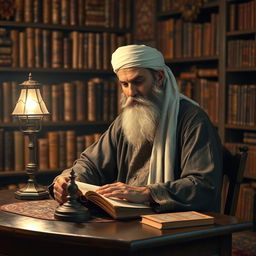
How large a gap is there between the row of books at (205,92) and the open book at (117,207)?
2938mm

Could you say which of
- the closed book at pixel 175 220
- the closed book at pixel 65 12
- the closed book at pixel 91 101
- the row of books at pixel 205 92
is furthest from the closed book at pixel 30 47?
the closed book at pixel 175 220

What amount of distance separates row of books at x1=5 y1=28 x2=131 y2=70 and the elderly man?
2.32 m

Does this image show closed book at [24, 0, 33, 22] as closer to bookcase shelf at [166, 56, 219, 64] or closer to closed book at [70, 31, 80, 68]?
closed book at [70, 31, 80, 68]

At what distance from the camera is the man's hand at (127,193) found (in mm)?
2365

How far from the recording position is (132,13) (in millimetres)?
5898

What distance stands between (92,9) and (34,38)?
0.66 meters

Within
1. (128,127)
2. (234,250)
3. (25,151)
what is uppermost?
(128,127)

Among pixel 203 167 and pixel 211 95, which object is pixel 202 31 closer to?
pixel 211 95

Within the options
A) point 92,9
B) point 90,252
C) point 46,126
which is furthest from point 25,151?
point 90,252

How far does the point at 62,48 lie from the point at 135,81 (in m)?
2.66

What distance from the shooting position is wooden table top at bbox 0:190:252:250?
2.01 meters

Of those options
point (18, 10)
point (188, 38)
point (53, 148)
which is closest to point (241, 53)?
point (188, 38)

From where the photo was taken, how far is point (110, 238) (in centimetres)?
201

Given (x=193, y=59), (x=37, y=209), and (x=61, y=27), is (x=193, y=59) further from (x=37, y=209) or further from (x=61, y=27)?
(x=37, y=209)
